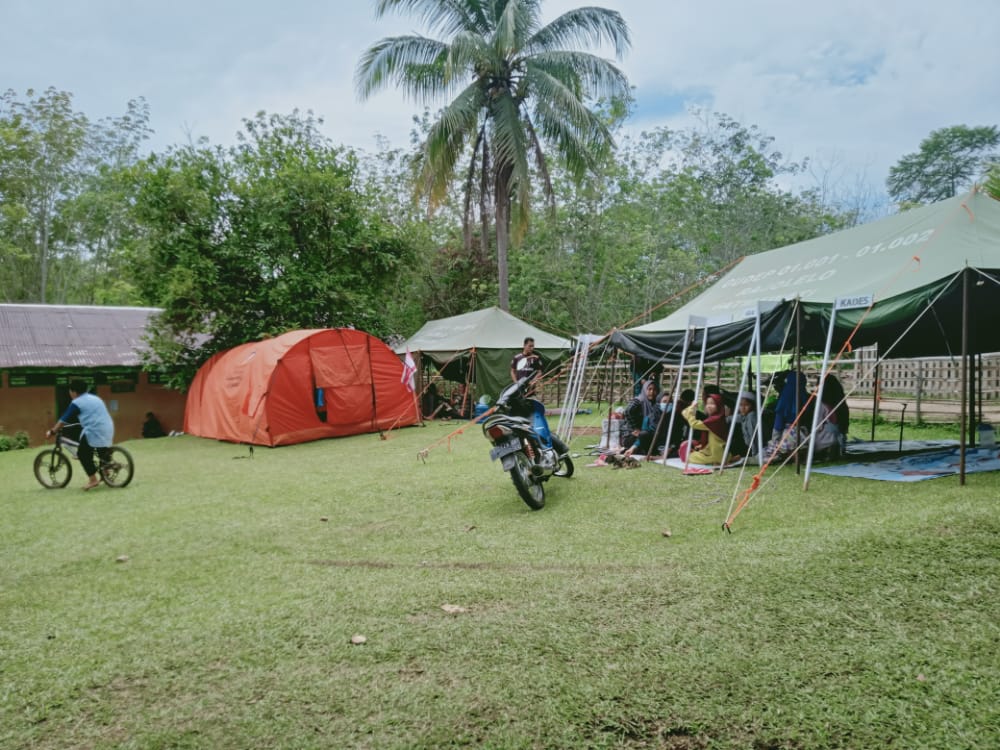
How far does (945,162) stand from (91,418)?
35.3m

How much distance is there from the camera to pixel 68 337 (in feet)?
62.1

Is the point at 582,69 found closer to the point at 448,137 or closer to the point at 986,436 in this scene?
the point at 448,137

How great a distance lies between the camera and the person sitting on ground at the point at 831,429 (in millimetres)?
7820

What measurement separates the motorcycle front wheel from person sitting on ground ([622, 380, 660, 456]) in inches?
125

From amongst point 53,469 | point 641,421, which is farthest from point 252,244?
point 641,421

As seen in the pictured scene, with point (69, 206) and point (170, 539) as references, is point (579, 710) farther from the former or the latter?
point (69, 206)

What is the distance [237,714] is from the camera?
2500 mm

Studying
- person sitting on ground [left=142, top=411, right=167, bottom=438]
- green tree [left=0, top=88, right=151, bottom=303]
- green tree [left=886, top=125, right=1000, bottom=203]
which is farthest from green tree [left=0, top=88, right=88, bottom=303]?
green tree [left=886, top=125, right=1000, bottom=203]

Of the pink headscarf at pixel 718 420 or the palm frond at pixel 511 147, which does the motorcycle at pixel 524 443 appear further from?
the palm frond at pixel 511 147

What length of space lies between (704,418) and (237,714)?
23.0 ft

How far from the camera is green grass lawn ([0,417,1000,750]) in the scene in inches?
93.3

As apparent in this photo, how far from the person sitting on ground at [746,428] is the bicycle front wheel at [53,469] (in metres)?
8.40

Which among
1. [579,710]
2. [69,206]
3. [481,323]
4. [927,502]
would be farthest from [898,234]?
[69,206]

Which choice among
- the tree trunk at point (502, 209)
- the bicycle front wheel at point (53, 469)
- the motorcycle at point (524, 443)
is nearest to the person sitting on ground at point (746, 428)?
the motorcycle at point (524, 443)
